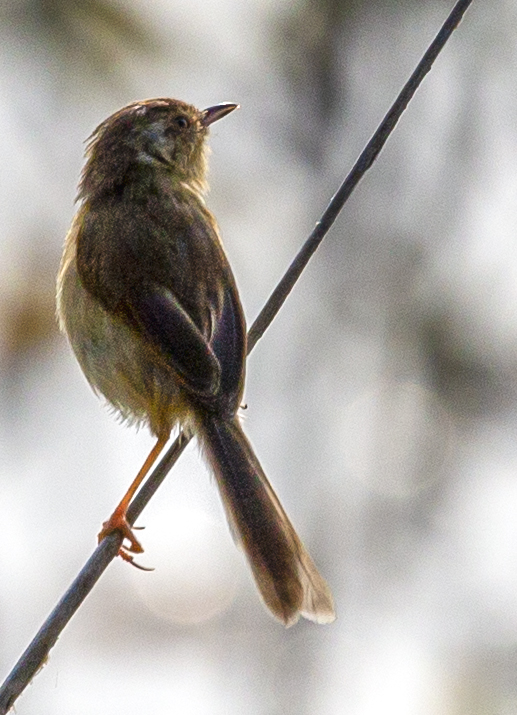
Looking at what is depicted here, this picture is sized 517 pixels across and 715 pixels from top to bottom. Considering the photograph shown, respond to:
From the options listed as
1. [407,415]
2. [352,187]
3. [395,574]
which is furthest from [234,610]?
[352,187]

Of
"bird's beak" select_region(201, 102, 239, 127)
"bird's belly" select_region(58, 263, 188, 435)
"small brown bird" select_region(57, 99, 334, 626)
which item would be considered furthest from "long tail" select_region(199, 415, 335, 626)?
"bird's beak" select_region(201, 102, 239, 127)

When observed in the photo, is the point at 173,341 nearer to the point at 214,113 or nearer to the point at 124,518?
the point at 124,518

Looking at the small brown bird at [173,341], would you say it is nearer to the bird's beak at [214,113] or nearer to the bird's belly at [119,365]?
the bird's belly at [119,365]

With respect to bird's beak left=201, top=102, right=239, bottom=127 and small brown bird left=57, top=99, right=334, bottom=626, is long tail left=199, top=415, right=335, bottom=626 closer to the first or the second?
small brown bird left=57, top=99, right=334, bottom=626

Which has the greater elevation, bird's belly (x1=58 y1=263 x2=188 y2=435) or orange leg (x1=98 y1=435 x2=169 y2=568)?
bird's belly (x1=58 y1=263 x2=188 y2=435)

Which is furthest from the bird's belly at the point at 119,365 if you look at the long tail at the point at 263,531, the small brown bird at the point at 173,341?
the long tail at the point at 263,531

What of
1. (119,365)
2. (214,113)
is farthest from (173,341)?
(214,113)

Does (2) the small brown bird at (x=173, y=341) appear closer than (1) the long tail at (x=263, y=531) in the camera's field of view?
No
